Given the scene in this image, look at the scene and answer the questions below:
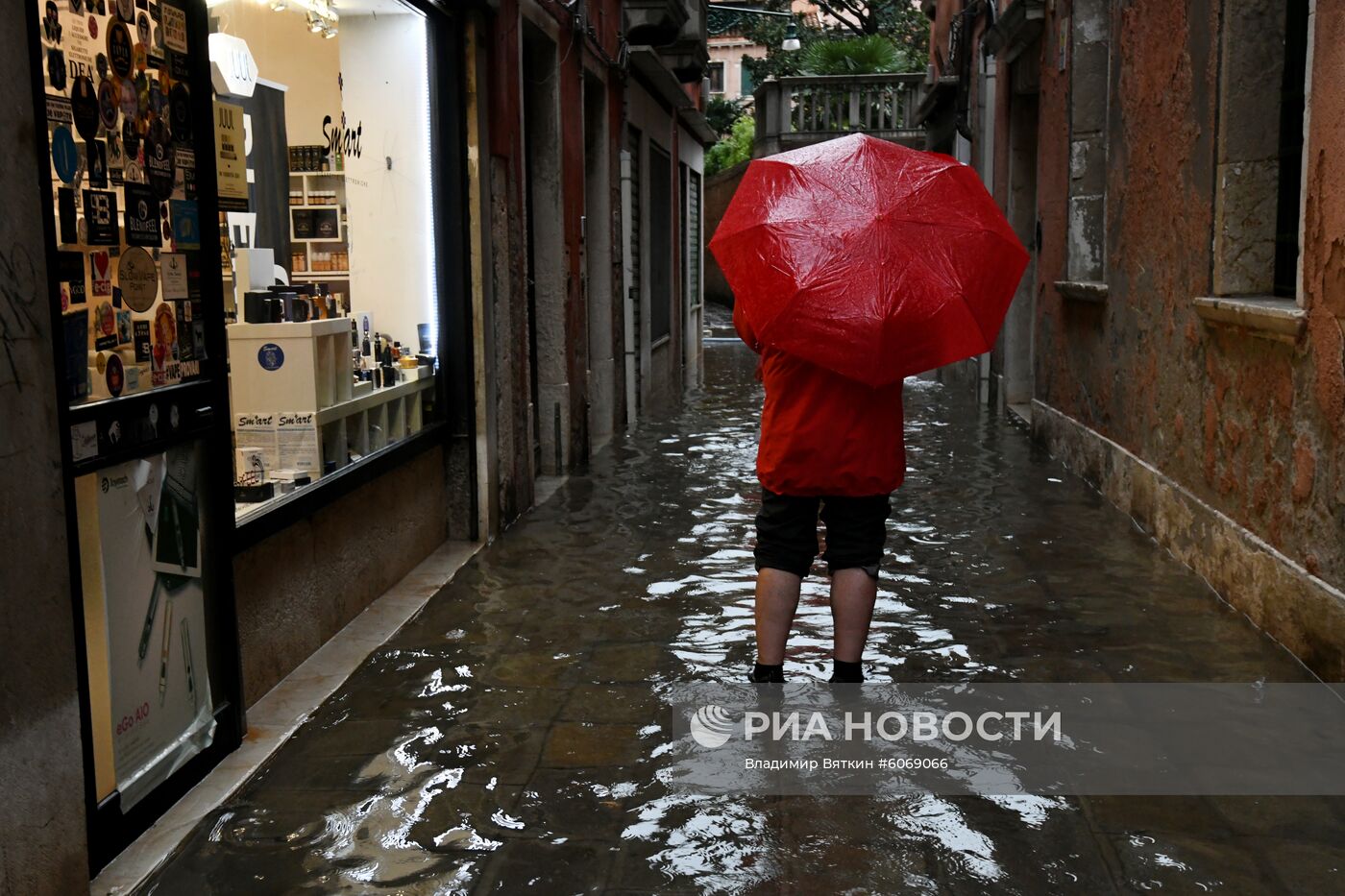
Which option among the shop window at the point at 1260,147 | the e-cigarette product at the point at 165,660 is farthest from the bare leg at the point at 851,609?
the shop window at the point at 1260,147

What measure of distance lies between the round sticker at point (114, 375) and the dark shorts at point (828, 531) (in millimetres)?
1828

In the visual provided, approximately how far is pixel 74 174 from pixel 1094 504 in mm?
5917

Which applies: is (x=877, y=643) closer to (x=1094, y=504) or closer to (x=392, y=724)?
(x=392, y=724)

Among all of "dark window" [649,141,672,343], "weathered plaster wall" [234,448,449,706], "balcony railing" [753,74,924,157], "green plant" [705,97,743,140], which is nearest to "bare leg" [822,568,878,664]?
"weathered plaster wall" [234,448,449,706]

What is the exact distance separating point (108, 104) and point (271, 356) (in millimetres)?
1654

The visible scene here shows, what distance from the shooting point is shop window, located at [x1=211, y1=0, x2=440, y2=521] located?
470cm

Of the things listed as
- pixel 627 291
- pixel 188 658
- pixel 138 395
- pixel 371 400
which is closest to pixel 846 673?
pixel 188 658

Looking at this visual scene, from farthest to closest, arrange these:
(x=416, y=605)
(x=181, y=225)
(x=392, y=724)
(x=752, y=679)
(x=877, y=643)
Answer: (x=416, y=605) < (x=877, y=643) < (x=752, y=679) < (x=392, y=724) < (x=181, y=225)

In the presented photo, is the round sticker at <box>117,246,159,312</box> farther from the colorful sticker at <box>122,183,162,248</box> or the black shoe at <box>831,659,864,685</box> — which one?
the black shoe at <box>831,659,864,685</box>

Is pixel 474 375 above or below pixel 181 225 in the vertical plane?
below


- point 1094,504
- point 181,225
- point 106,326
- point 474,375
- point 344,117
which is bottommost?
point 1094,504

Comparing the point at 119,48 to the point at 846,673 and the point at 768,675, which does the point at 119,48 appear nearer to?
the point at 768,675

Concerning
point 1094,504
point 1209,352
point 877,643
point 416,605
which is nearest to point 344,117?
point 416,605

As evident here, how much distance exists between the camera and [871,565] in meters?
4.23
